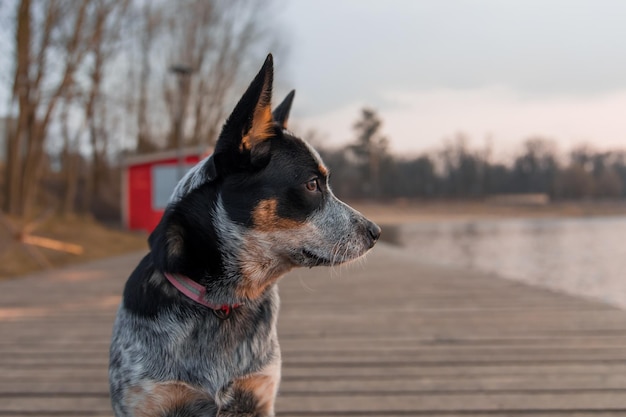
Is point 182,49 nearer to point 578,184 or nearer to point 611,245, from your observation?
point 611,245

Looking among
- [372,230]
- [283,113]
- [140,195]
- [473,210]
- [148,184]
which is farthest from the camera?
[473,210]

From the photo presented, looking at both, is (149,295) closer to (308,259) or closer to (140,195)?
(308,259)

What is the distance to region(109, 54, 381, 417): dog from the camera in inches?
80.2

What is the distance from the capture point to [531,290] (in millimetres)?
6855

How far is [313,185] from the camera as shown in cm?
215

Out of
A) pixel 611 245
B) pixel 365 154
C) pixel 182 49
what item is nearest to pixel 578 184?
Result: pixel 365 154

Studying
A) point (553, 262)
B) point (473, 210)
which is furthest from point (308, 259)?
point (473, 210)

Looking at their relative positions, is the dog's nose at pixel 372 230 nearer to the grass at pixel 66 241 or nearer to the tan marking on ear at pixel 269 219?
the tan marking on ear at pixel 269 219

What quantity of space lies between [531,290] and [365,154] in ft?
225

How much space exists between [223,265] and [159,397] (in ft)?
1.85

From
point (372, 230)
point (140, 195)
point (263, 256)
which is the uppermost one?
point (372, 230)

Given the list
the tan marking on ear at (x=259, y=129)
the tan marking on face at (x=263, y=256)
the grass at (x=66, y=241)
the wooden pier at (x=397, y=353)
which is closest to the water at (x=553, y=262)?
the wooden pier at (x=397, y=353)

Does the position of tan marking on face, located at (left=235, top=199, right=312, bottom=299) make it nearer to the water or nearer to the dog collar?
the dog collar

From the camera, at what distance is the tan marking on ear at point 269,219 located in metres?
2.06
